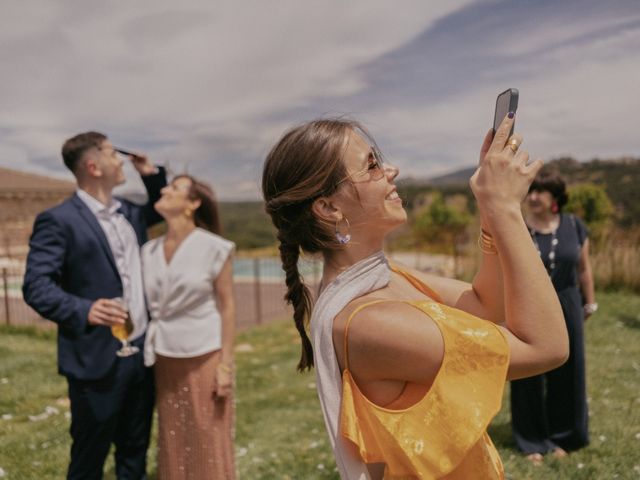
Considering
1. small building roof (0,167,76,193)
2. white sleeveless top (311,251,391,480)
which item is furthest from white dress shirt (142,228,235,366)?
small building roof (0,167,76,193)

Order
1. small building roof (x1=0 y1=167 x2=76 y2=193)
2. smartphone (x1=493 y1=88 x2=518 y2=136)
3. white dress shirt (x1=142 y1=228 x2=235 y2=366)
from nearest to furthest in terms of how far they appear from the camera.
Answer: smartphone (x1=493 y1=88 x2=518 y2=136)
white dress shirt (x1=142 y1=228 x2=235 y2=366)
small building roof (x1=0 y1=167 x2=76 y2=193)

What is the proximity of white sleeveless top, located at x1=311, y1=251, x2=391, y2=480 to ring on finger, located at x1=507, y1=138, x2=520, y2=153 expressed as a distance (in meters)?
0.49

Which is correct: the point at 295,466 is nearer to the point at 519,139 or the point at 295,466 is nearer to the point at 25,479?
the point at 25,479

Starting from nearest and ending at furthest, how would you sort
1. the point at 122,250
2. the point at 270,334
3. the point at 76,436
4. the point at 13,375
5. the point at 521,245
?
the point at 521,245, the point at 76,436, the point at 122,250, the point at 13,375, the point at 270,334

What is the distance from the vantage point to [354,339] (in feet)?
4.50

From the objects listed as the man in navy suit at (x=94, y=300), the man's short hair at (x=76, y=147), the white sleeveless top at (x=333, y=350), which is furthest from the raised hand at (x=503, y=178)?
the man's short hair at (x=76, y=147)

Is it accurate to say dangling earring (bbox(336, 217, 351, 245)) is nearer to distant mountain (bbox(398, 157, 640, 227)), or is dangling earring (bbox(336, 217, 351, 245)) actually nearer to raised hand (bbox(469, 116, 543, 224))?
raised hand (bbox(469, 116, 543, 224))

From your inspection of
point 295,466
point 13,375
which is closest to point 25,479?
point 295,466

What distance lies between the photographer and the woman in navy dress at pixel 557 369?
438 cm

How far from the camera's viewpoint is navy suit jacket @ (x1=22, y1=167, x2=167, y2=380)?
3025 mm

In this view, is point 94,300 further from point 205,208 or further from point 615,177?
point 615,177

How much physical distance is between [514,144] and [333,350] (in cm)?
68

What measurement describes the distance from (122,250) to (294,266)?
2121 millimetres

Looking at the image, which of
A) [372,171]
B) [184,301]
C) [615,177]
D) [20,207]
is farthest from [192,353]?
[615,177]
